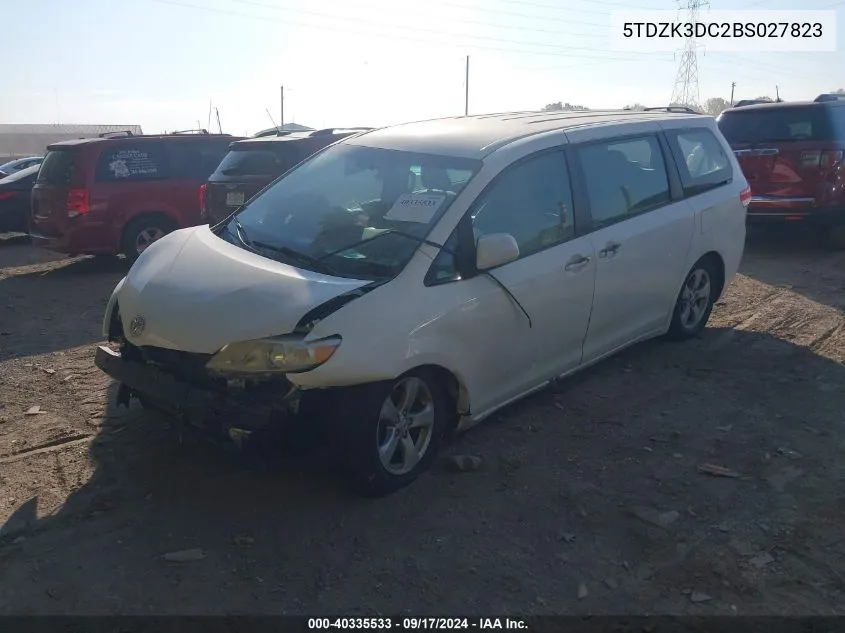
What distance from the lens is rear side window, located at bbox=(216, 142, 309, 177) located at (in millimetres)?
9141

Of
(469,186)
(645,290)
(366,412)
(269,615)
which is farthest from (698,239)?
(269,615)

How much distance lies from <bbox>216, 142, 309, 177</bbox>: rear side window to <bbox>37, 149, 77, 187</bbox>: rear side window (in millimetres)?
2165

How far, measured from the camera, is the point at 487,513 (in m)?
4.02

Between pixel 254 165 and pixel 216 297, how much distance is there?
217 inches

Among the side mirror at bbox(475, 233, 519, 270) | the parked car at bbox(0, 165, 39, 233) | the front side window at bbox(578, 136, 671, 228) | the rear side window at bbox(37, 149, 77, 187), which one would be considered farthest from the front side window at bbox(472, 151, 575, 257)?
the parked car at bbox(0, 165, 39, 233)

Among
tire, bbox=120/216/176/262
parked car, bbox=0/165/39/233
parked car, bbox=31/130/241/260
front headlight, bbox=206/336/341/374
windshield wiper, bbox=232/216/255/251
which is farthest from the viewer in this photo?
parked car, bbox=0/165/39/233

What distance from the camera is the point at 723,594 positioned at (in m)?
3.40

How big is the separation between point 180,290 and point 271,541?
1.36 m

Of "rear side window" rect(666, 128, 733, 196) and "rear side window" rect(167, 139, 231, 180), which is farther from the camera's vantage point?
"rear side window" rect(167, 139, 231, 180)

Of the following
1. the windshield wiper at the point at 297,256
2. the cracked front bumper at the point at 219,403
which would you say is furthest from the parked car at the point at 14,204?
the cracked front bumper at the point at 219,403

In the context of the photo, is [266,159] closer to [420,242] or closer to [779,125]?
[420,242]

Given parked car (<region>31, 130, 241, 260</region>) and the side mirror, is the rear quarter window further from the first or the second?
the side mirror

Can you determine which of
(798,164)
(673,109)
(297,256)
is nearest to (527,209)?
(297,256)

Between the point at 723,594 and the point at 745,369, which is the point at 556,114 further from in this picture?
the point at 723,594
